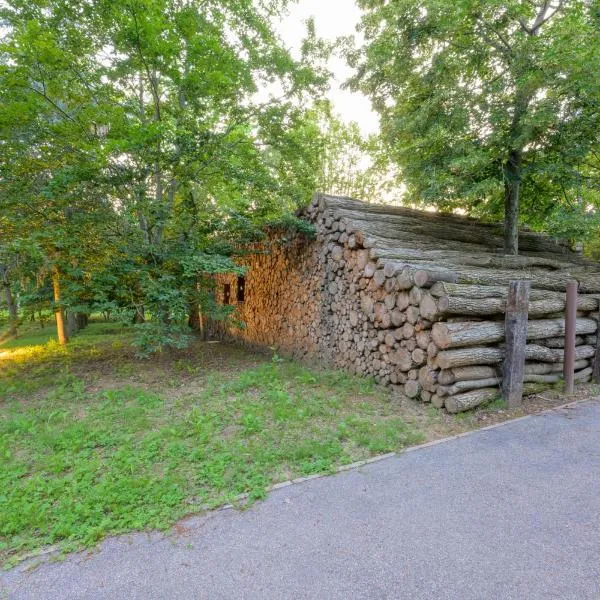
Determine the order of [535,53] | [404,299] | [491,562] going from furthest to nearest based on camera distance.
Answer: [535,53] → [404,299] → [491,562]

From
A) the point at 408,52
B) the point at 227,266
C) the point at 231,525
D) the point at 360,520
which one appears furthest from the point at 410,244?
the point at 231,525

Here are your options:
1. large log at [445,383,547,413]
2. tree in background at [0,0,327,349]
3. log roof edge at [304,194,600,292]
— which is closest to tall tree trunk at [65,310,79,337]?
tree in background at [0,0,327,349]

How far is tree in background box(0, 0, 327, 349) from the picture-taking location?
5484 millimetres

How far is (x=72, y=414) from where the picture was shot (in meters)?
4.48

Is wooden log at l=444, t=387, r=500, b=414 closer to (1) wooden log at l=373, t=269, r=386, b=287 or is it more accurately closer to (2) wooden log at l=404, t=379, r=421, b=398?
(2) wooden log at l=404, t=379, r=421, b=398

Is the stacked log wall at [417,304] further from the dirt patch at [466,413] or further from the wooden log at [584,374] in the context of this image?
the dirt patch at [466,413]

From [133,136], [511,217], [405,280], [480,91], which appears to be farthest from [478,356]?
[133,136]

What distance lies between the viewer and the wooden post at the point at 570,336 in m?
4.83

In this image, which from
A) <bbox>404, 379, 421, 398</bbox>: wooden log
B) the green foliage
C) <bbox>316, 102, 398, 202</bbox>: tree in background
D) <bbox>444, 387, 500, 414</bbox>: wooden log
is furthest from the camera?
<bbox>316, 102, 398, 202</bbox>: tree in background

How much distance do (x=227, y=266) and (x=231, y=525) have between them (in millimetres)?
4557

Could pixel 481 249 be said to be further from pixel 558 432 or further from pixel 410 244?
pixel 558 432

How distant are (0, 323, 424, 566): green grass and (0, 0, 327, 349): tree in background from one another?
4.46 feet

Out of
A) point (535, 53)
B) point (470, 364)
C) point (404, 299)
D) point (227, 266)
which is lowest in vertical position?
point (470, 364)

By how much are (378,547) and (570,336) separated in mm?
4482
